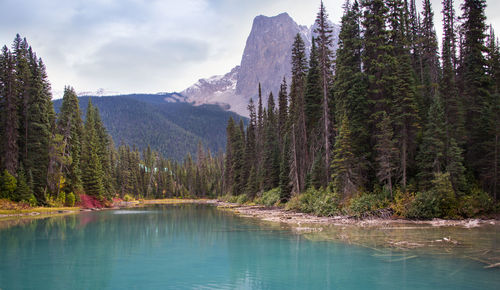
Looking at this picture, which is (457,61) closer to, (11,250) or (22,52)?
(11,250)

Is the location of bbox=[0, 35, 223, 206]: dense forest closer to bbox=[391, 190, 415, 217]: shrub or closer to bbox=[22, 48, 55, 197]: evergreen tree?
bbox=[22, 48, 55, 197]: evergreen tree

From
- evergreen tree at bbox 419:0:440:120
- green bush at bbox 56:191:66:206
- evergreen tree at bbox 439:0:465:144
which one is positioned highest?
evergreen tree at bbox 419:0:440:120

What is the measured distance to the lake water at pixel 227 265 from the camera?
12258mm

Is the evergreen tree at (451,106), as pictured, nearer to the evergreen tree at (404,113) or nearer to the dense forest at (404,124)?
the dense forest at (404,124)

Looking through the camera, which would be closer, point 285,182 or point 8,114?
point 8,114

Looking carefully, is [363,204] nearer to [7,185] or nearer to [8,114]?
[7,185]

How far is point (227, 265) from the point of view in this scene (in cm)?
1585

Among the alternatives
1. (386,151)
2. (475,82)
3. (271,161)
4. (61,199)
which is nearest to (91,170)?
(61,199)

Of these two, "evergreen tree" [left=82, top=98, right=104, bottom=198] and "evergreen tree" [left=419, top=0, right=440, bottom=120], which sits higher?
"evergreen tree" [left=419, top=0, right=440, bottom=120]

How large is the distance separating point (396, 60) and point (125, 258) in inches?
1048

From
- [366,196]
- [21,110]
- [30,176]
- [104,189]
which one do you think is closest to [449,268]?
[366,196]

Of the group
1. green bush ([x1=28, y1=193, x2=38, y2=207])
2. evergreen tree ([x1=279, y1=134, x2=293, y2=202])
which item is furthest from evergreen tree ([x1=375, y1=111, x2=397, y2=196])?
green bush ([x1=28, y1=193, x2=38, y2=207])

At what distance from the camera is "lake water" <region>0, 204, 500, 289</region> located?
483 inches

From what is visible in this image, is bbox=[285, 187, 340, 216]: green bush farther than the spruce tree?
No
